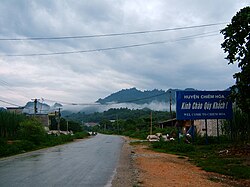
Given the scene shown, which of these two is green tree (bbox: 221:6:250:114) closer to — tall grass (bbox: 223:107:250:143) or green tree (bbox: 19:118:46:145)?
tall grass (bbox: 223:107:250:143)

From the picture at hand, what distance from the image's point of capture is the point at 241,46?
20062 mm

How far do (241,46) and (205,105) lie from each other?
420 inches

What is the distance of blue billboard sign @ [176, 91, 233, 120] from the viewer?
29797mm

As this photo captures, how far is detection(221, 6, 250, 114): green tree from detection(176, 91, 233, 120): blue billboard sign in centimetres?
895

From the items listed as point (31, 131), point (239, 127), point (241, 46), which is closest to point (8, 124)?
point (31, 131)

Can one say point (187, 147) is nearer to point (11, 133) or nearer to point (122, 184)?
point (122, 184)

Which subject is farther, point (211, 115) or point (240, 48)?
point (211, 115)

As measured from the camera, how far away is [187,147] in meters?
27.3

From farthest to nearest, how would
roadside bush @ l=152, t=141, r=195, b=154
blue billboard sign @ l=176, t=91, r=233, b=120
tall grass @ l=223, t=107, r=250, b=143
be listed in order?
1. blue billboard sign @ l=176, t=91, r=233, b=120
2. tall grass @ l=223, t=107, r=250, b=143
3. roadside bush @ l=152, t=141, r=195, b=154

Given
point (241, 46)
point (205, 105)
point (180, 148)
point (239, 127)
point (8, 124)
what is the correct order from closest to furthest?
1. point (241, 46)
2. point (180, 148)
3. point (239, 127)
4. point (205, 105)
5. point (8, 124)

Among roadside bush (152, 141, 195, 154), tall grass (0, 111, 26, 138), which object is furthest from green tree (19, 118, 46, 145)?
roadside bush (152, 141, 195, 154)

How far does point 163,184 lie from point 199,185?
114cm

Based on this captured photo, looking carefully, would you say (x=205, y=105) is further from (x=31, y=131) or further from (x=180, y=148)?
(x=31, y=131)

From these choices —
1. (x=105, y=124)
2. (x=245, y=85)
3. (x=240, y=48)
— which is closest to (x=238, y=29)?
(x=240, y=48)
